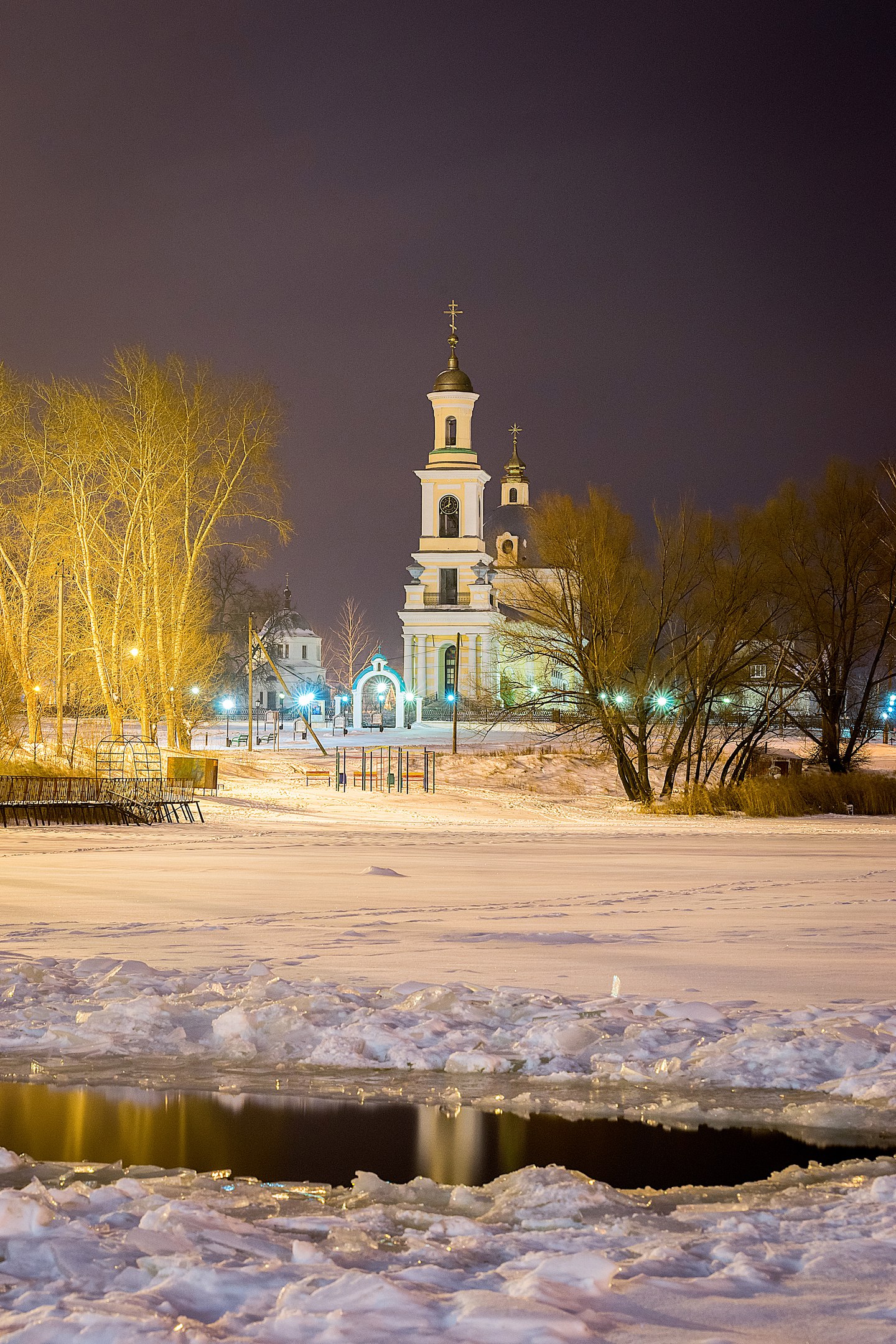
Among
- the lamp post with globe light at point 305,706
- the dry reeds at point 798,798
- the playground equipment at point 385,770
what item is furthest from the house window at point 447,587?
the dry reeds at point 798,798

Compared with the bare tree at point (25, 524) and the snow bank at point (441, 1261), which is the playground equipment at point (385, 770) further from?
the snow bank at point (441, 1261)

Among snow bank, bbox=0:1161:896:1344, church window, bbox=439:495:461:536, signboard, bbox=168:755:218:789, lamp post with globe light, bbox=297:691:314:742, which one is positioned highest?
church window, bbox=439:495:461:536

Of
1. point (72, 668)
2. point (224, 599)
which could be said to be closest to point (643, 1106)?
point (72, 668)

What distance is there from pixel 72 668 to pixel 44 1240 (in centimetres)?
3745

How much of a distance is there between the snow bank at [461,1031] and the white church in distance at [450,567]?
64864mm

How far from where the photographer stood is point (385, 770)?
134 feet

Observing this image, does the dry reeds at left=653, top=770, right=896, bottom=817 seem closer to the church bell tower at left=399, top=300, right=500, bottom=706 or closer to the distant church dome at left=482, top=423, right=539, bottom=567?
the church bell tower at left=399, top=300, right=500, bottom=706

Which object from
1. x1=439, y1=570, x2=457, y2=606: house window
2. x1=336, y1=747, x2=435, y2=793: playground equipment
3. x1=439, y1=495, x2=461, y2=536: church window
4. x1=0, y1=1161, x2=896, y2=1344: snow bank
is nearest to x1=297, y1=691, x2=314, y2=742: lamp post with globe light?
x1=336, y1=747, x2=435, y2=793: playground equipment

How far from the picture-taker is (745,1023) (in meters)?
6.62

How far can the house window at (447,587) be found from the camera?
78875 millimetres

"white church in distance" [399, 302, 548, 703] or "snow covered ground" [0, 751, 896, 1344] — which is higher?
"white church in distance" [399, 302, 548, 703]

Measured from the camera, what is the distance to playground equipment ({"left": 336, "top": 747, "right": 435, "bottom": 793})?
34250 mm

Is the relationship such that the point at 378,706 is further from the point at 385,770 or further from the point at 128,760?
the point at 128,760

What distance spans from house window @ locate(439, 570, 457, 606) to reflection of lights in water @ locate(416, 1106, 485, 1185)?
73.3 m
